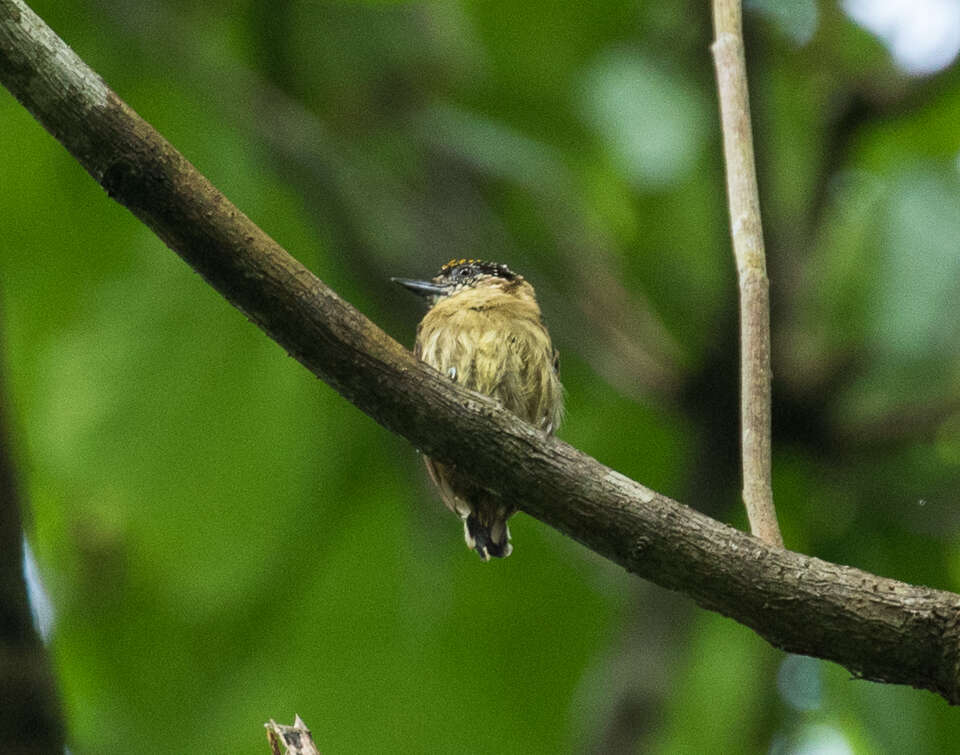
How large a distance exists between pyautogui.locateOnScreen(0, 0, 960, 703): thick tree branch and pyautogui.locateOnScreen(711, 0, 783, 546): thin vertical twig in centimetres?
21

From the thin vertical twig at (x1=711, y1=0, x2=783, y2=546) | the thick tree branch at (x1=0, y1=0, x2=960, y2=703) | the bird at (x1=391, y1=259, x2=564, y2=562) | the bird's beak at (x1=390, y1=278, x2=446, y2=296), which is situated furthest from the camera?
Answer: the bird's beak at (x1=390, y1=278, x2=446, y2=296)

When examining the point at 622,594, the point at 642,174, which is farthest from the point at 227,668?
the point at 642,174

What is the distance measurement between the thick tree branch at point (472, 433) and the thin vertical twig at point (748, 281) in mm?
209

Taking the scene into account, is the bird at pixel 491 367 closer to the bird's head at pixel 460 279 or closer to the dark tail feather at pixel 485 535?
the dark tail feather at pixel 485 535

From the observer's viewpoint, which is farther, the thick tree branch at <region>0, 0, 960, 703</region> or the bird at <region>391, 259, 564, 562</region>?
the bird at <region>391, 259, 564, 562</region>

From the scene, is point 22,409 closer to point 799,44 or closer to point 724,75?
point 724,75

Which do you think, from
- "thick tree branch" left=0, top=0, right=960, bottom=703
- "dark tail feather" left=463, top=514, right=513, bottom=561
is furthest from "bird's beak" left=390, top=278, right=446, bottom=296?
"thick tree branch" left=0, top=0, right=960, bottom=703

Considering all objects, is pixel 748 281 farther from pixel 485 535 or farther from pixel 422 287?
pixel 422 287

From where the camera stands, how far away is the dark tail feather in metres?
4.07

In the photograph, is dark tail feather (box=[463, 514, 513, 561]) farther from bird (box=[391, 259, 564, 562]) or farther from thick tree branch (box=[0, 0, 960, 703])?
thick tree branch (box=[0, 0, 960, 703])

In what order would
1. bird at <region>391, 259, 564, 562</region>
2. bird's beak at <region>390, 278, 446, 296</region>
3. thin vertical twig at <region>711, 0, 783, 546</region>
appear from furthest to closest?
bird's beak at <region>390, 278, 446, 296</region>, bird at <region>391, 259, 564, 562</region>, thin vertical twig at <region>711, 0, 783, 546</region>

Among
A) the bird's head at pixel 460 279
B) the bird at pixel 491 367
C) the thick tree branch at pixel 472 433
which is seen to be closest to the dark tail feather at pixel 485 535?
the bird at pixel 491 367

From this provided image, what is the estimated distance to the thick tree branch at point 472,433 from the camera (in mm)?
2395

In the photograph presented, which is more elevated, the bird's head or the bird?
the bird's head
